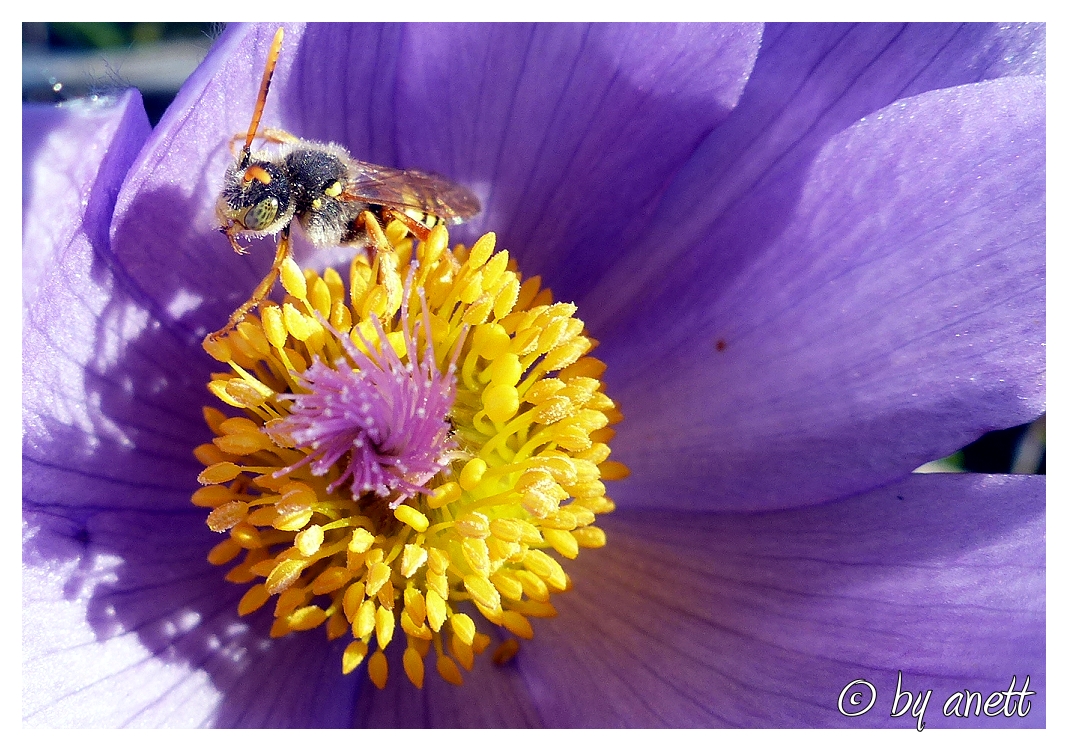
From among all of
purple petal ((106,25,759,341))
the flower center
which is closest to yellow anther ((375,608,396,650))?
the flower center

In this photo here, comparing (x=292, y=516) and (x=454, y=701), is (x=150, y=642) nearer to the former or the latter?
(x=292, y=516)

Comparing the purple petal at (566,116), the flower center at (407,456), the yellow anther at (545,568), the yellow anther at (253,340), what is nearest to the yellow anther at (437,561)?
the flower center at (407,456)

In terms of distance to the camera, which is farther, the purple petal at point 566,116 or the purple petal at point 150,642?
the purple petal at point 566,116

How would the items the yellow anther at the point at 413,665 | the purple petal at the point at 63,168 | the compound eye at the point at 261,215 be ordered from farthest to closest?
the yellow anther at the point at 413,665 → the compound eye at the point at 261,215 → the purple petal at the point at 63,168

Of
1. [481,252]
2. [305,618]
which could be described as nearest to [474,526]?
[305,618]

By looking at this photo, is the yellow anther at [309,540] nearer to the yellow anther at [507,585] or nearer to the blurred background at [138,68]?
the yellow anther at [507,585]
